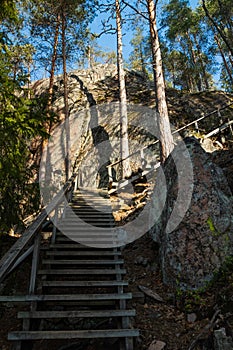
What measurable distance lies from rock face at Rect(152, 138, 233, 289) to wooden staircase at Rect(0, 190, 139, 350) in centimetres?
96

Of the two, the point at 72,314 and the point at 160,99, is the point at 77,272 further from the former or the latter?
the point at 160,99

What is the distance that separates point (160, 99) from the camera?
8195 millimetres

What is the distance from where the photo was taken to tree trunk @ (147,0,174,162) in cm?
764

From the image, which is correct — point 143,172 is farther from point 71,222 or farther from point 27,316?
point 27,316

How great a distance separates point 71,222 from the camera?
6.42 metres

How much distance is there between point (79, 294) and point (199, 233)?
2.30m

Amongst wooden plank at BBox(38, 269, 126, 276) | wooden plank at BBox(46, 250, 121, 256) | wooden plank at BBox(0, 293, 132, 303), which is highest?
wooden plank at BBox(46, 250, 121, 256)

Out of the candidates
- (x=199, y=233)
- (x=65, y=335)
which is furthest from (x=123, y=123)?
(x=65, y=335)

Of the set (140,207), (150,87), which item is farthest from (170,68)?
→ (140,207)

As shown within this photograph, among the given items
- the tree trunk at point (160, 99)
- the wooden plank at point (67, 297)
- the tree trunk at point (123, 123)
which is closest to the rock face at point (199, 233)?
the wooden plank at point (67, 297)

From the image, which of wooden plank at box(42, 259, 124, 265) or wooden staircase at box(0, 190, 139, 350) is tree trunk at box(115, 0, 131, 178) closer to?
wooden staircase at box(0, 190, 139, 350)

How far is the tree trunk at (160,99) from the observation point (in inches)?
301

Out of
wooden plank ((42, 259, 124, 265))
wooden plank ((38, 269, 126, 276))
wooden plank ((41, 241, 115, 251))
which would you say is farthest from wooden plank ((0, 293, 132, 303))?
wooden plank ((41, 241, 115, 251))

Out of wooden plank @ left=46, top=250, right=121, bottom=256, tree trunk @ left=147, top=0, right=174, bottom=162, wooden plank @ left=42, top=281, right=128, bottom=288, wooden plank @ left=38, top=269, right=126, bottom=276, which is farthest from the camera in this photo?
tree trunk @ left=147, top=0, right=174, bottom=162
